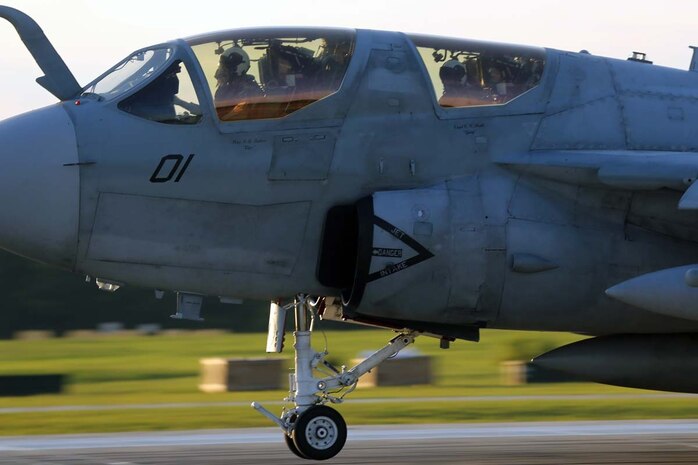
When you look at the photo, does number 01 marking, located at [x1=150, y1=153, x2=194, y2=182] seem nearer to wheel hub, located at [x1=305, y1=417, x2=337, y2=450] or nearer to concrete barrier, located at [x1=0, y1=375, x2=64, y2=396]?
wheel hub, located at [x1=305, y1=417, x2=337, y2=450]

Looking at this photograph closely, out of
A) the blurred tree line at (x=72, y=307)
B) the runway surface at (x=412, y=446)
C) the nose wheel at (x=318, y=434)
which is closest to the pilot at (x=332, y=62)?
the nose wheel at (x=318, y=434)

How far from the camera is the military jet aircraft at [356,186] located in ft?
34.4

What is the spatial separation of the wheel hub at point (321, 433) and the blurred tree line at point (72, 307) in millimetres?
32724

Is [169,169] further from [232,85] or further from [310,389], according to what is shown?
[310,389]

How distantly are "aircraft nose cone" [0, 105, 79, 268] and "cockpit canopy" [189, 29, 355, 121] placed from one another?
1243 mm

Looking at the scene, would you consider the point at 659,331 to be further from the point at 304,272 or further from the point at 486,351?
the point at 486,351

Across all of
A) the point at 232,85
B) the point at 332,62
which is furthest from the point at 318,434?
the point at 332,62

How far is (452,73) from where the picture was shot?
11242mm

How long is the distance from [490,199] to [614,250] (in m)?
1.16

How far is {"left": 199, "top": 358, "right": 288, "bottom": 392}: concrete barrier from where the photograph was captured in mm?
23062

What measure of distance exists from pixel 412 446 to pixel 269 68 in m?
4.77

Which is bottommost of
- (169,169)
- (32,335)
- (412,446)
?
(412,446)

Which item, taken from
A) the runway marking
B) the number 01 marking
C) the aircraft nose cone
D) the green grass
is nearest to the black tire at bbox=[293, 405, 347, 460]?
the number 01 marking

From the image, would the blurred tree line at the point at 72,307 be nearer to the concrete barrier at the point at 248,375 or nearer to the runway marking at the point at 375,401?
Answer: the concrete barrier at the point at 248,375
